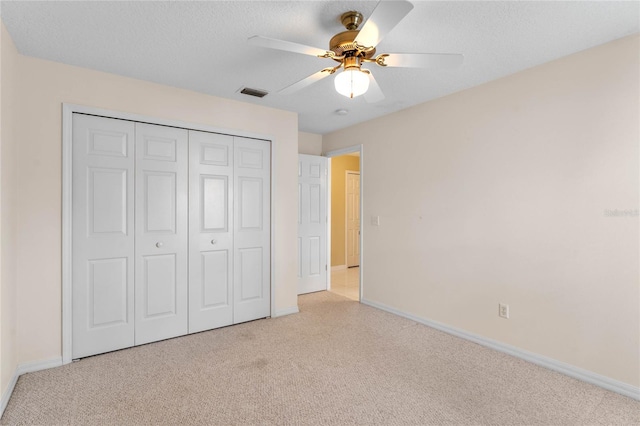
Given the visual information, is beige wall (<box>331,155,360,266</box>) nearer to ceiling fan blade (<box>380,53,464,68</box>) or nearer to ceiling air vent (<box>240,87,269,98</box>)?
ceiling air vent (<box>240,87,269,98</box>)

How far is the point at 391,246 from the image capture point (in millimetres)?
3883

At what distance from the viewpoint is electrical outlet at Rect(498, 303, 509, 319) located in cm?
279

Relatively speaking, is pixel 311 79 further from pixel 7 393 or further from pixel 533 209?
pixel 7 393

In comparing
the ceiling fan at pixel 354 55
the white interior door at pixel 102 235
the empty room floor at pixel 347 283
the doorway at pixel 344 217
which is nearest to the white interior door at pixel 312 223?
the empty room floor at pixel 347 283

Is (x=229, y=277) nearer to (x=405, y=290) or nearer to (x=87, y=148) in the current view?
(x=87, y=148)

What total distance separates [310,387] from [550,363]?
6.19ft

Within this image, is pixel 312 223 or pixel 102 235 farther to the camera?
pixel 312 223

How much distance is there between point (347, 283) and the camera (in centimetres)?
546

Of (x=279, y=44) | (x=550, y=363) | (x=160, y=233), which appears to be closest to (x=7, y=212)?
(x=160, y=233)

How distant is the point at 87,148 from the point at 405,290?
3.39 metres

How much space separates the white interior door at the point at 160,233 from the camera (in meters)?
2.92

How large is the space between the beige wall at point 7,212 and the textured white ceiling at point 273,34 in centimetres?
25

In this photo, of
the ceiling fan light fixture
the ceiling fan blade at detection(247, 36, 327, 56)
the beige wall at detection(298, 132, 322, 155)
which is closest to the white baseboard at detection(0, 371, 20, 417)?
the ceiling fan blade at detection(247, 36, 327, 56)

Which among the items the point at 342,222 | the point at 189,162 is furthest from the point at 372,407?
the point at 342,222
